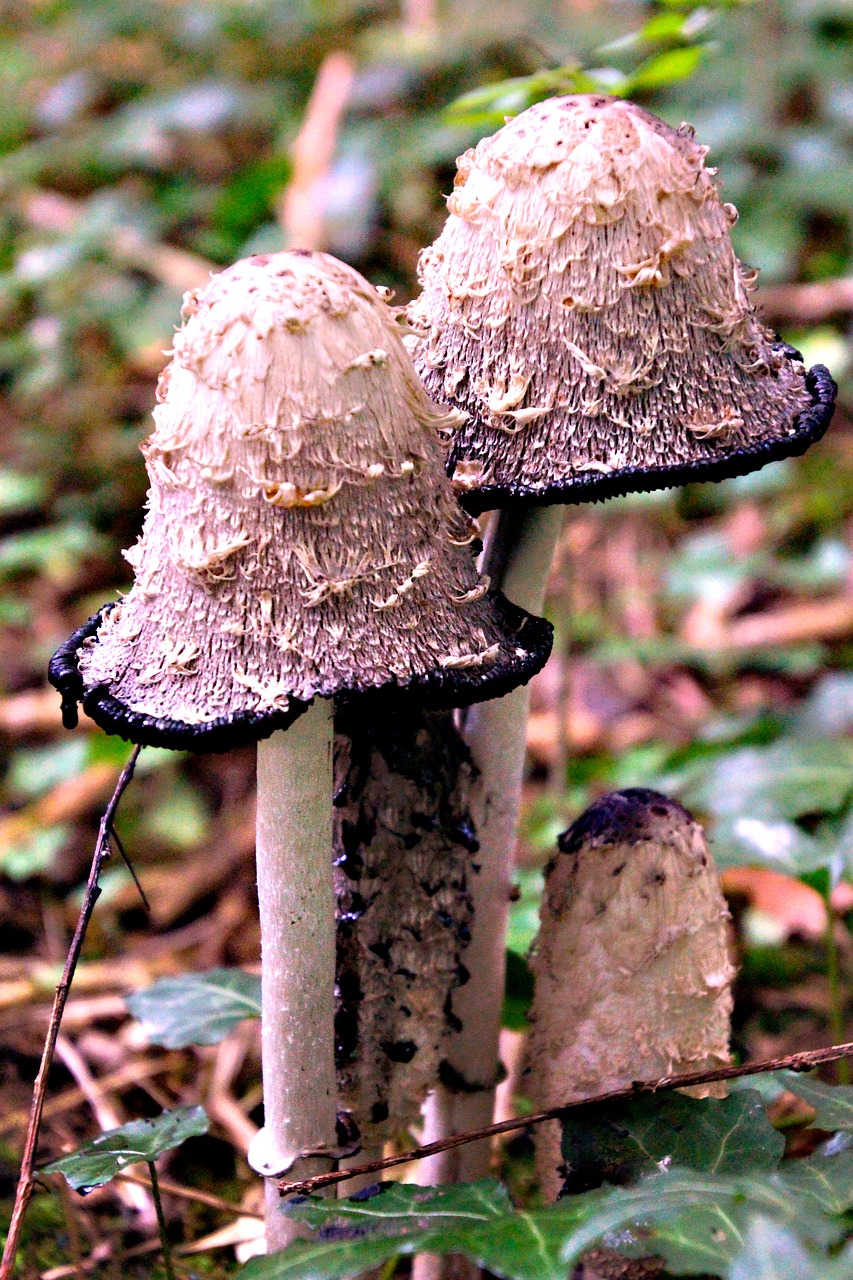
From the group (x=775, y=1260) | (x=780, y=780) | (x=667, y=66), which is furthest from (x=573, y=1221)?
(x=780, y=780)

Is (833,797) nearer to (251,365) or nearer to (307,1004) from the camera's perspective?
(307,1004)

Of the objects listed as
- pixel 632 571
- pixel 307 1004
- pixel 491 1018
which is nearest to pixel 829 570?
pixel 632 571

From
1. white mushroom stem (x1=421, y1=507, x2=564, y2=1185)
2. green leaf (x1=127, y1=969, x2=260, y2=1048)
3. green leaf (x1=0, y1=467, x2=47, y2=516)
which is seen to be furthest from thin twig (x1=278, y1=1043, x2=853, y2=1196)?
green leaf (x1=0, y1=467, x2=47, y2=516)

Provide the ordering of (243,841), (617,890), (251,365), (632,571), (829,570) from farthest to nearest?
1. (632,571)
2. (829,570)
3. (243,841)
4. (617,890)
5. (251,365)

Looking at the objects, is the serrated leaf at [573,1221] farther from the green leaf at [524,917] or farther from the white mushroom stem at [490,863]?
the green leaf at [524,917]

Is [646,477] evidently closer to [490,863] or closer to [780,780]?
[490,863]

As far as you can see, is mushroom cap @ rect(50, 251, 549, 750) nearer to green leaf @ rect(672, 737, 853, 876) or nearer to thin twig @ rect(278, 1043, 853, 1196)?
thin twig @ rect(278, 1043, 853, 1196)

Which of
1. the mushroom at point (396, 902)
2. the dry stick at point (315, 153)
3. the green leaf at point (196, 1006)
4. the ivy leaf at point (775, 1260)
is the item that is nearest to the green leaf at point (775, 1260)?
the ivy leaf at point (775, 1260)
